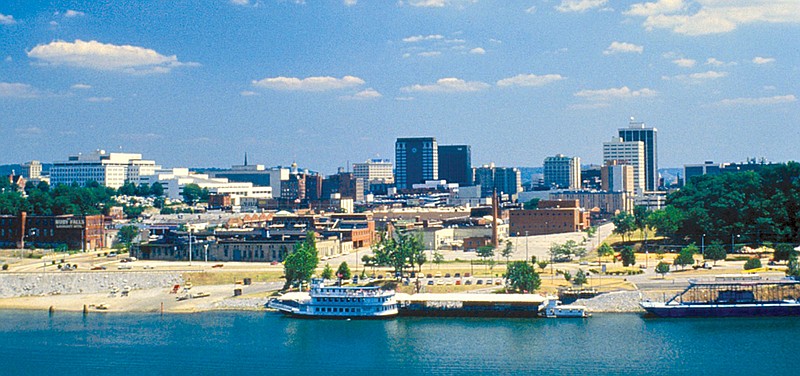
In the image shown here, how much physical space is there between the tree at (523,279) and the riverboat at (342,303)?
7.88m

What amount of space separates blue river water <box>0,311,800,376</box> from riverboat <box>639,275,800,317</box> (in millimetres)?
1044

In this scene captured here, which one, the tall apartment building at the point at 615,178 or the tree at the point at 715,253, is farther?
the tall apartment building at the point at 615,178

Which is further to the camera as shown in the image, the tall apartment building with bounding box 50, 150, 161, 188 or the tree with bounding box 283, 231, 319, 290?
the tall apartment building with bounding box 50, 150, 161, 188

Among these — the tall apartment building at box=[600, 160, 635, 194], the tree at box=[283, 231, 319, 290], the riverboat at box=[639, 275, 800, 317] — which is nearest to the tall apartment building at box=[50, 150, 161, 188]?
the tall apartment building at box=[600, 160, 635, 194]

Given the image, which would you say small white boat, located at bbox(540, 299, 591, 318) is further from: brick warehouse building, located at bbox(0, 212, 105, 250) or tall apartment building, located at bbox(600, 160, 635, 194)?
tall apartment building, located at bbox(600, 160, 635, 194)

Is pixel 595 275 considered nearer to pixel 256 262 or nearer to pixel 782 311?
pixel 782 311

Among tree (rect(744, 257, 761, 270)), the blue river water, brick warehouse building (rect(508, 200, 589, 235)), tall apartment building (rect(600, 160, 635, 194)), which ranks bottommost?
the blue river water

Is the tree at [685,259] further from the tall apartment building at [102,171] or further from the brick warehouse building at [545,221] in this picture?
the tall apartment building at [102,171]

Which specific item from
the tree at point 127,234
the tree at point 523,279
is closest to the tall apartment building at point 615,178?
the tree at point 127,234

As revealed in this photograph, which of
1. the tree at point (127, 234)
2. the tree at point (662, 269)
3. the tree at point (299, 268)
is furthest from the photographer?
the tree at point (127, 234)

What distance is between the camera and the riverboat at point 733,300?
190ft

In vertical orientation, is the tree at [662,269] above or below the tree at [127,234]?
below

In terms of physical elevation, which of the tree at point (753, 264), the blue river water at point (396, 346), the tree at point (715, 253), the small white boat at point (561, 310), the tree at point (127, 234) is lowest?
the blue river water at point (396, 346)

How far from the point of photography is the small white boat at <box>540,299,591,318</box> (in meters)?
58.2
